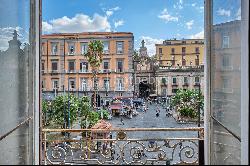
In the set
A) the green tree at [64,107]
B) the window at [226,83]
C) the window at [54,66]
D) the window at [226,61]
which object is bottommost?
the green tree at [64,107]

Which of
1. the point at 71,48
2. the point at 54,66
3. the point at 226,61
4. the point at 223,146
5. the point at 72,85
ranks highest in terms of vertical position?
the point at 71,48

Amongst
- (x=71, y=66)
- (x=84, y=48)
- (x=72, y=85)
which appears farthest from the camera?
(x=84, y=48)

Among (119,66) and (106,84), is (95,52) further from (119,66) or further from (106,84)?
(119,66)

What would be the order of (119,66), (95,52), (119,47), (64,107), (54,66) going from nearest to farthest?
(54,66)
(119,66)
(119,47)
(64,107)
(95,52)

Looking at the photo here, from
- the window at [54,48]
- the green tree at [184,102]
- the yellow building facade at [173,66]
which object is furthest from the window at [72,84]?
the green tree at [184,102]

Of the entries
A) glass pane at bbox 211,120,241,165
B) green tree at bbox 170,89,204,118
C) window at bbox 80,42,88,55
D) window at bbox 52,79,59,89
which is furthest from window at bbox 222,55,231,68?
window at bbox 80,42,88,55

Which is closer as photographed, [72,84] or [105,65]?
[72,84]

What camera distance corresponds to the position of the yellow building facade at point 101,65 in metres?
10.1

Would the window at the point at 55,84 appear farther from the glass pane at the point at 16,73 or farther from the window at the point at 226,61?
the window at the point at 226,61

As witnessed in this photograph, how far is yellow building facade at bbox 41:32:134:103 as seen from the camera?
10102 millimetres

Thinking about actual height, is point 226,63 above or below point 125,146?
above

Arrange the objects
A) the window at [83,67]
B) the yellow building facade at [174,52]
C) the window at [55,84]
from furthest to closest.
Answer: the window at [83,67]
the yellow building facade at [174,52]
the window at [55,84]

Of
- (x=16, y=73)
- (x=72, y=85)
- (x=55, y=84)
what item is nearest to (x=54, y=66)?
(x=55, y=84)

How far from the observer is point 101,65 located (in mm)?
11680
